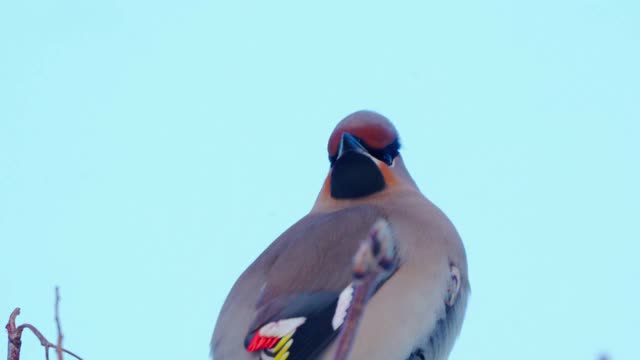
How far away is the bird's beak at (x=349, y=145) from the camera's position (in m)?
4.67

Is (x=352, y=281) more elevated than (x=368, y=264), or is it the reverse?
(x=368, y=264)

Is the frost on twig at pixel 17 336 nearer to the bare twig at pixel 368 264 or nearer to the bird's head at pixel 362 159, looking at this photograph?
the bare twig at pixel 368 264

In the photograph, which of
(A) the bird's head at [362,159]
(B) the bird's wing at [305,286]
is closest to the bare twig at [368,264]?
(B) the bird's wing at [305,286]

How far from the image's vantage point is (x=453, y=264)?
4.28 meters

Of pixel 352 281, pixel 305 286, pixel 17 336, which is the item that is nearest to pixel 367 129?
pixel 305 286

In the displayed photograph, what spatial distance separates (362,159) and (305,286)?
1.13m

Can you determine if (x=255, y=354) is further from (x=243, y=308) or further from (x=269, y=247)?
(x=269, y=247)

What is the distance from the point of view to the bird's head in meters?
4.75

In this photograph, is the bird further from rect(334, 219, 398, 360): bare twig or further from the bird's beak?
rect(334, 219, 398, 360): bare twig

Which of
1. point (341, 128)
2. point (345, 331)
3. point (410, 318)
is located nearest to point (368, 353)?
point (410, 318)

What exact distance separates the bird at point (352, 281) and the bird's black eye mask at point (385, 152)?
1 centimetres

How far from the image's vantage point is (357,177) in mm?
4914

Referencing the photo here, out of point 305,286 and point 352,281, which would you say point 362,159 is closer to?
point 305,286

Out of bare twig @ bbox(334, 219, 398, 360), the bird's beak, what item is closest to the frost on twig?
bare twig @ bbox(334, 219, 398, 360)
